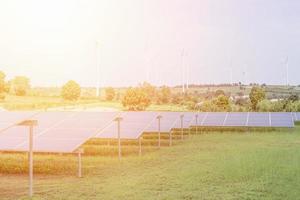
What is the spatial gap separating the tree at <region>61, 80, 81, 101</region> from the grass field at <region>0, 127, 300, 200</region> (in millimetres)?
66727

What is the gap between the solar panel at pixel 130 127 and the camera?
21234 millimetres

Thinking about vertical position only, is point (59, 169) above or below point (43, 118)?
below

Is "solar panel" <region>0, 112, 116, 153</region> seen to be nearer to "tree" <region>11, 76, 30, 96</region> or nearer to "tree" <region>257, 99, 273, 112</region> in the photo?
"tree" <region>257, 99, 273, 112</region>

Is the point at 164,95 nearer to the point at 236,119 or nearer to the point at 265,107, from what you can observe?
the point at 265,107

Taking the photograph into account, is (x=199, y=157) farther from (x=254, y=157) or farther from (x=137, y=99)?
(x=137, y=99)

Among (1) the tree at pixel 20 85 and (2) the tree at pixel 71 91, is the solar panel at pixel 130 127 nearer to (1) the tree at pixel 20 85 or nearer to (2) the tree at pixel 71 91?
(2) the tree at pixel 71 91

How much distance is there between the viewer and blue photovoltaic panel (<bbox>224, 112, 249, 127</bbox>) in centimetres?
3119

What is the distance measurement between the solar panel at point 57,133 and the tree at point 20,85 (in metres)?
75.8

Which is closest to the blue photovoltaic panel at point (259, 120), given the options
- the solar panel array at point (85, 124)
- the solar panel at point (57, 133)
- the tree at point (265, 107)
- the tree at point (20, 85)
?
the solar panel array at point (85, 124)

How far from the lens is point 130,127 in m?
23.1

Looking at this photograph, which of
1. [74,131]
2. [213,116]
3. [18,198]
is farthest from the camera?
[213,116]

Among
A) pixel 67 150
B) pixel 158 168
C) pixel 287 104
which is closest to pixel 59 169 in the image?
pixel 67 150

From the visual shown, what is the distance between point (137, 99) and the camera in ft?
185

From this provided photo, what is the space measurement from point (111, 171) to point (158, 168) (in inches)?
65.5
